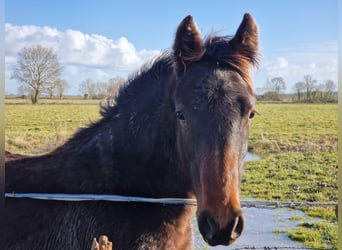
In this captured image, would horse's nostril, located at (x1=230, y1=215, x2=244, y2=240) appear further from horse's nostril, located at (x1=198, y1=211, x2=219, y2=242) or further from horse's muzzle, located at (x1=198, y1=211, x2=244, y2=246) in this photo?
horse's nostril, located at (x1=198, y1=211, x2=219, y2=242)

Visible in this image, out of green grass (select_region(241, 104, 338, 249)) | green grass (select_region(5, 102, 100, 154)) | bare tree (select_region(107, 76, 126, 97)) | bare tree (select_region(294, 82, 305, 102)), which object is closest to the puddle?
green grass (select_region(241, 104, 338, 249))

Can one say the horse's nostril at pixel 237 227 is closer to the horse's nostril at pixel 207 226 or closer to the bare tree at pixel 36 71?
the horse's nostril at pixel 207 226

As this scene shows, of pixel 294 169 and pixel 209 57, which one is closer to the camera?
pixel 209 57

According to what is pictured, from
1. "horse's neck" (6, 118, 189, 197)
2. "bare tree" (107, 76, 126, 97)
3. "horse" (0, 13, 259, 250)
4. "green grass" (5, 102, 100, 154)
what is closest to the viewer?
"horse" (0, 13, 259, 250)

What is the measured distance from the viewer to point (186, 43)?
2578 mm

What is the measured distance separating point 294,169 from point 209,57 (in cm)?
831

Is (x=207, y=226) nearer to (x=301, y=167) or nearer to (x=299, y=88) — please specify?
(x=299, y=88)

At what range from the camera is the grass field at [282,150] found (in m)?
6.64

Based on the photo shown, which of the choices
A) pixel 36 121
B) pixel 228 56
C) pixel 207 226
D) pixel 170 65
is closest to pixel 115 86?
pixel 170 65

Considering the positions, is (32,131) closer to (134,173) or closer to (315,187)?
(315,187)

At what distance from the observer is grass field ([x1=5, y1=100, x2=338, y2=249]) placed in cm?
664

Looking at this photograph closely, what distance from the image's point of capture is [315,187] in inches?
326

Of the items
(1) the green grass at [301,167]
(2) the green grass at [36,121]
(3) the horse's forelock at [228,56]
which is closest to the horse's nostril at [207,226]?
(3) the horse's forelock at [228,56]

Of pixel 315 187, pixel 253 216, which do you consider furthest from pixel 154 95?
pixel 315 187
